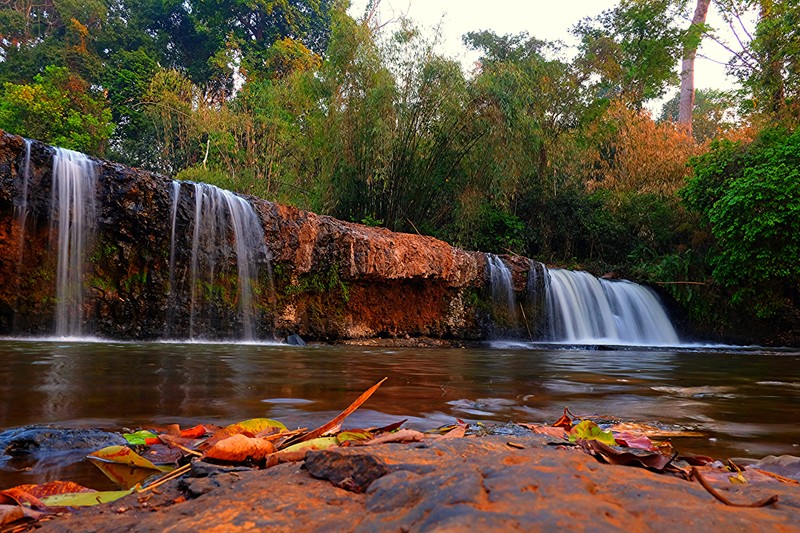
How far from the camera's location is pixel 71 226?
7672mm

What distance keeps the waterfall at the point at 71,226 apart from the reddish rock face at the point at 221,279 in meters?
0.10

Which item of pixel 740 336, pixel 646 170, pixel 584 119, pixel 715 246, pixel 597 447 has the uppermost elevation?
pixel 584 119

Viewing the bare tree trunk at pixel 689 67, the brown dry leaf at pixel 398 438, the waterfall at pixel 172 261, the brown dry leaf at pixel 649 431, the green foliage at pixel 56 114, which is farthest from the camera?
the green foliage at pixel 56 114

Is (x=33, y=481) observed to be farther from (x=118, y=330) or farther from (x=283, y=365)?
(x=118, y=330)

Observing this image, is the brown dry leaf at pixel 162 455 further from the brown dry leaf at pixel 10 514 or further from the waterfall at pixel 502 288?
the waterfall at pixel 502 288

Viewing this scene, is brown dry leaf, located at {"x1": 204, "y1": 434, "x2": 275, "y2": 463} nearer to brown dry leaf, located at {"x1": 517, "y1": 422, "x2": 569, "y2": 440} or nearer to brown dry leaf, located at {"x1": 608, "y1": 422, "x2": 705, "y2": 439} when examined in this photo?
brown dry leaf, located at {"x1": 517, "y1": 422, "x2": 569, "y2": 440}

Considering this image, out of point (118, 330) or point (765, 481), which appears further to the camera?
point (118, 330)

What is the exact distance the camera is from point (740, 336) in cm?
1404

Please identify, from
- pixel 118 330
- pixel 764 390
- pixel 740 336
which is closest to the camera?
pixel 764 390

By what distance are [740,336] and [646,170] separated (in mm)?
6214

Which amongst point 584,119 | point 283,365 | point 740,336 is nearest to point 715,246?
point 740,336

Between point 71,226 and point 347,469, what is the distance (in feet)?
27.1

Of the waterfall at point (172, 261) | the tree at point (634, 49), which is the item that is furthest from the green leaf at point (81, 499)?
the tree at point (634, 49)

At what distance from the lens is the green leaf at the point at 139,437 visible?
1503mm
